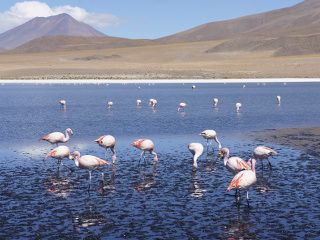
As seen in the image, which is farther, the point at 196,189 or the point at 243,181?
the point at 196,189

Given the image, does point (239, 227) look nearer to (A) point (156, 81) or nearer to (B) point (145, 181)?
(B) point (145, 181)

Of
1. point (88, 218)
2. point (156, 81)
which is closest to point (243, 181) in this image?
point (88, 218)

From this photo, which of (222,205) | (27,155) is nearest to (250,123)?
(27,155)

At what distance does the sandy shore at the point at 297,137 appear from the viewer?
1980cm

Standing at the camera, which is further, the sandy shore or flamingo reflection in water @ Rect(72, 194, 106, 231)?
the sandy shore

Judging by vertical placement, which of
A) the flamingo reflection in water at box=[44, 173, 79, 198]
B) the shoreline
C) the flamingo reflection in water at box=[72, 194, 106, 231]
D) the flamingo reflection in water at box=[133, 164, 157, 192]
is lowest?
the flamingo reflection in water at box=[72, 194, 106, 231]

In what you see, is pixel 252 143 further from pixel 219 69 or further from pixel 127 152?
pixel 219 69

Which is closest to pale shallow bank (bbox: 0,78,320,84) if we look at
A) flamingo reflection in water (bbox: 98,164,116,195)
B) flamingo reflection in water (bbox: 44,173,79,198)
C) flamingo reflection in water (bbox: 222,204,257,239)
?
flamingo reflection in water (bbox: 44,173,79,198)

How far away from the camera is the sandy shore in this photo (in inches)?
779

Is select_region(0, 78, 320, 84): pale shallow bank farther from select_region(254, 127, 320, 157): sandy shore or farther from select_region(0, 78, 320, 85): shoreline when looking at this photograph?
select_region(254, 127, 320, 157): sandy shore

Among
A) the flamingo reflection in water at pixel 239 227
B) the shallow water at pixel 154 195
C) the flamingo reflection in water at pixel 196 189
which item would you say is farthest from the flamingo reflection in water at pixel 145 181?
the flamingo reflection in water at pixel 239 227

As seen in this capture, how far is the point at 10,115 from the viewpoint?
33.3 meters

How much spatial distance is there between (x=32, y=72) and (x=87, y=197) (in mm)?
84660

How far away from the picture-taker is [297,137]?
22.3 m
